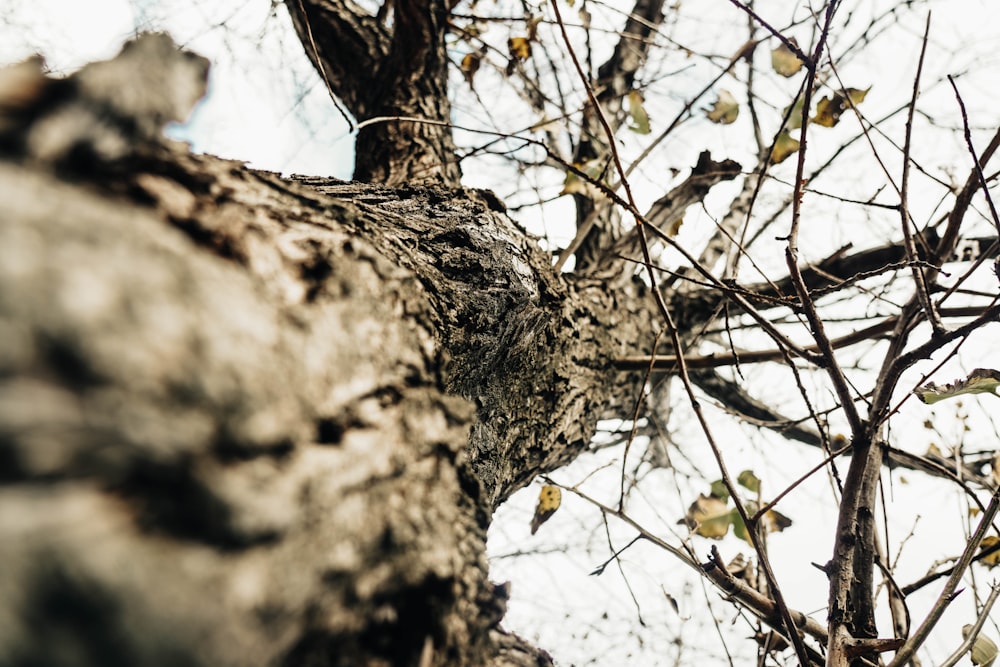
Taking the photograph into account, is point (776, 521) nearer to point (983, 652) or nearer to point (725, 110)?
point (983, 652)

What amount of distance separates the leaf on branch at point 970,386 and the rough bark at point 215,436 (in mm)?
767

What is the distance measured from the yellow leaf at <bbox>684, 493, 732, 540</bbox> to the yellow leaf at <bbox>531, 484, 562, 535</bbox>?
0.39 meters

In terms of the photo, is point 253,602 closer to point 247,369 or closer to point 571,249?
point 247,369

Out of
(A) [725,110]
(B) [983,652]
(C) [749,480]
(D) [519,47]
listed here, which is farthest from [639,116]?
(B) [983,652]

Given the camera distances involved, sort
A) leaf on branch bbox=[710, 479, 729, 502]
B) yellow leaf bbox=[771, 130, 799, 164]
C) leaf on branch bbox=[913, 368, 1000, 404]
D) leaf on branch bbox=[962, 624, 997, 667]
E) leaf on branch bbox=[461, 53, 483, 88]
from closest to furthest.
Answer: leaf on branch bbox=[913, 368, 1000, 404] → leaf on branch bbox=[962, 624, 997, 667] → leaf on branch bbox=[710, 479, 729, 502] → yellow leaf bbox=[771, 130, 799, 164] → leaf on branch bbox=[461, 53, 483, 88]

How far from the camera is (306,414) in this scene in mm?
360

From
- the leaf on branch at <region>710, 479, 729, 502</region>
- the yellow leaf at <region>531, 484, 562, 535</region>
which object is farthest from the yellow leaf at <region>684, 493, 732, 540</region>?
the yellow leaf at <region>531, 484, 562, 535</region>

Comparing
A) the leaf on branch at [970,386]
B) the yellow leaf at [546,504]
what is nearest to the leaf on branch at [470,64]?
the yellow leaf at [546,504]

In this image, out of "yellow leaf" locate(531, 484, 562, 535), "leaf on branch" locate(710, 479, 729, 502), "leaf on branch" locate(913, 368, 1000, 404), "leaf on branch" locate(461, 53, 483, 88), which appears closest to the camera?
"leaf on branch" locate(913, 368, 1000, 404)

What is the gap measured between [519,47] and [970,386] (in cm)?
180

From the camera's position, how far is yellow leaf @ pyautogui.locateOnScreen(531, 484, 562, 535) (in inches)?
62.7

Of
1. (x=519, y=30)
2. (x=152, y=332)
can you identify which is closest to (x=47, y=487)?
(x=152, y=332)

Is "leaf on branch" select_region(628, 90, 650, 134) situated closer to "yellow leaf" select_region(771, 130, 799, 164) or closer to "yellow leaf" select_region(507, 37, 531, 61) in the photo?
"yellow leaf" select_region(771, 130, 799, 164)

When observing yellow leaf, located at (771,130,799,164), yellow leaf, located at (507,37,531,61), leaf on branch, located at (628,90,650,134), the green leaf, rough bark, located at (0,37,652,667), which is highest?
yellow leaf, located at (507,37,531,61)
